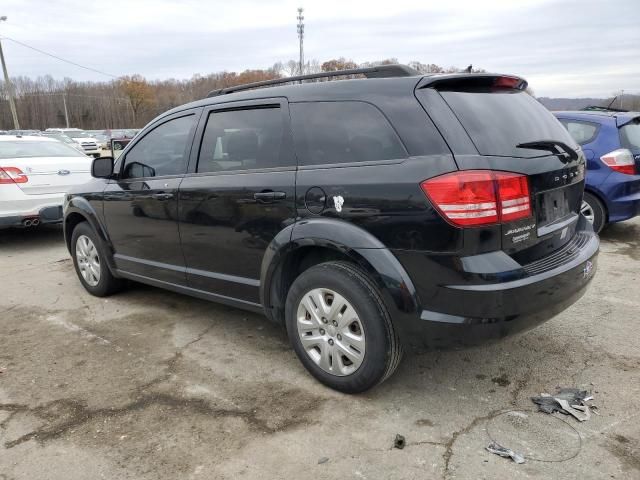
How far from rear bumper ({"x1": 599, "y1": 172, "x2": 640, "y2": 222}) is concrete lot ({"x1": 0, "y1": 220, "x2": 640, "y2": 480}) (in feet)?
6.75

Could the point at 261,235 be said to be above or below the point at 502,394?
above

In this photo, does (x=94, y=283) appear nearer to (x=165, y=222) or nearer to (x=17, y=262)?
(x=165, y=222)

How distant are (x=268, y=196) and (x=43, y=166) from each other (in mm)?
5327

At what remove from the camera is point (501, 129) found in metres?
2.76

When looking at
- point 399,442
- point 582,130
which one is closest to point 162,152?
point 399,442

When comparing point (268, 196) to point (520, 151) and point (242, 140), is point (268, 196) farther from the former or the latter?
point (520, 151)

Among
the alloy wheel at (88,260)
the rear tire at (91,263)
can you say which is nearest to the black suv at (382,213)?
the rear tire at (91,263)

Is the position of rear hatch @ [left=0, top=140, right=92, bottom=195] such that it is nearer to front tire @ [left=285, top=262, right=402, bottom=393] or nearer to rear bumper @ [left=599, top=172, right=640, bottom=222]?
front tire @ [left=285, top=262, right=402, bottom=393]

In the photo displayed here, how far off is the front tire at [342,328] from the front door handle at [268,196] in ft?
1.58

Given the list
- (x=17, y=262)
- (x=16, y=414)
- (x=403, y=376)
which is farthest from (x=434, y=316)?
(x=17, y=262)

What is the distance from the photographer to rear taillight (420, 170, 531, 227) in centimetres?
246

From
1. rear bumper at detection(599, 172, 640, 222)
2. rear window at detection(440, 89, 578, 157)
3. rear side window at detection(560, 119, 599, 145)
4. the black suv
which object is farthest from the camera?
rear side window at detection(560, 119, 599, 145)

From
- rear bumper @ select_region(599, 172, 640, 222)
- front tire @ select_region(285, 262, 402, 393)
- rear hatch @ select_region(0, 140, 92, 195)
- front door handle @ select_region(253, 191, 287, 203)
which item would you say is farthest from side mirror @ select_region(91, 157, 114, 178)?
rear bumper @ select_region(599, 172, 640, 222)

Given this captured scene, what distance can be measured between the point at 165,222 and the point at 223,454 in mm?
1995
